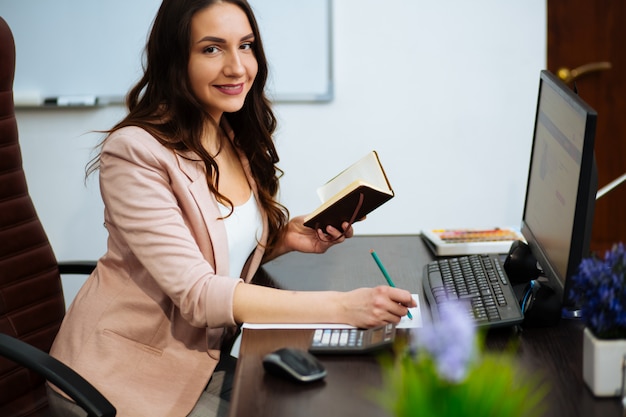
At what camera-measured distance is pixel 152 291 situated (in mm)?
1438

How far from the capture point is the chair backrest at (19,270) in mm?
1646

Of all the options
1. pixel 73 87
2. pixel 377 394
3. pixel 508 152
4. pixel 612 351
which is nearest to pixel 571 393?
pixel 612 351

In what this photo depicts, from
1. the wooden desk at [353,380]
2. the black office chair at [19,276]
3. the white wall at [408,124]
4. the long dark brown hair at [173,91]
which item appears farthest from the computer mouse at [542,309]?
the white wall at [408,124]

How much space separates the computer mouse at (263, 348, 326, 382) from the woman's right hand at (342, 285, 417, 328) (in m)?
0.16

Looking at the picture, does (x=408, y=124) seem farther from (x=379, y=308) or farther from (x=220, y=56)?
(x=379, y=308)

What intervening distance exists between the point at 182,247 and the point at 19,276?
0.56m

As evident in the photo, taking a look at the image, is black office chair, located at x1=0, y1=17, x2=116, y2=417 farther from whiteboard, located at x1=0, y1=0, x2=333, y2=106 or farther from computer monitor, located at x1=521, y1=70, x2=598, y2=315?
whiteboard, located at x1=0, y1=0, x2=333, y2=106

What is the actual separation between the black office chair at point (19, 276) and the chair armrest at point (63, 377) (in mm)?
325

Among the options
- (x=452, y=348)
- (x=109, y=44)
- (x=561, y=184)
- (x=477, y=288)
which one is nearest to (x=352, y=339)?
Result: (x=477, y=288)

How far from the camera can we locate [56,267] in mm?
1787

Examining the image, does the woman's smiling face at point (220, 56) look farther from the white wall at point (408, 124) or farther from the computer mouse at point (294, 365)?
the white wall at point (408, 124)

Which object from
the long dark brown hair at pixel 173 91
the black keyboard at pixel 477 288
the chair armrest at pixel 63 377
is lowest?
the chair armrest at pixel 63 377

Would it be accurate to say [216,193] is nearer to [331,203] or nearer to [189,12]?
[331,203]

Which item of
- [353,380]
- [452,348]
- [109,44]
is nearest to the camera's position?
[452,348]
